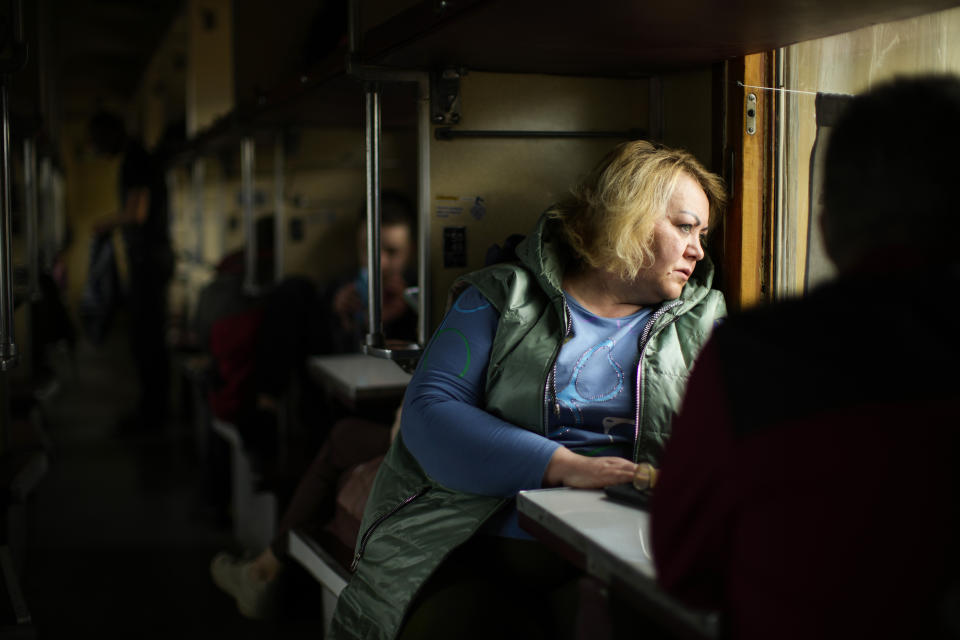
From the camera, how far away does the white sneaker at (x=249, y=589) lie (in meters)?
2.35

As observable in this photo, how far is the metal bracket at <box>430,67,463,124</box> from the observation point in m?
1.96

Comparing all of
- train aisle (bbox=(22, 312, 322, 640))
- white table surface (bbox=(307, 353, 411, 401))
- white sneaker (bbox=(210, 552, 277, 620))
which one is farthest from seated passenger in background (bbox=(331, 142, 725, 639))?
train aisle (bbox=(22, 312, 322, 640))

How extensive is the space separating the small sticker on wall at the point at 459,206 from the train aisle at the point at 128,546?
1270 millimetres

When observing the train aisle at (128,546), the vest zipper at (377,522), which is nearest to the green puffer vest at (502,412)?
the vest zipper at (377,522)

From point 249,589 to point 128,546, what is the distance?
104 centimetres

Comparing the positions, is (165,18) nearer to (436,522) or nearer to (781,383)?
(436,522)

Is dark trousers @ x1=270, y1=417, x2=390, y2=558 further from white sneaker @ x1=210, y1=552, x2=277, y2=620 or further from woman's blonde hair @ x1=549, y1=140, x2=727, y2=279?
woman's blonde hair @ x1=549, y1=140, x2=727, y2=279

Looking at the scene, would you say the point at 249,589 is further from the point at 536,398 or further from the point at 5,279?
the point at 536,398

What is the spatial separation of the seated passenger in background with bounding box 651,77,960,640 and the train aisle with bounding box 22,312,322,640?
1.94 meters

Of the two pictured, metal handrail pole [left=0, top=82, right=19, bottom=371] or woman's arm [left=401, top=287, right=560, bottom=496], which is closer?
woman's arm [left=401, top=287, right=560, bottom=496]

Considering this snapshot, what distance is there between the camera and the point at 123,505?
367cm

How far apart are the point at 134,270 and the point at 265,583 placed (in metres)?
2.81

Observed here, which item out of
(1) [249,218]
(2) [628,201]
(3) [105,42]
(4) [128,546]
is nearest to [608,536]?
(2) [628,201]

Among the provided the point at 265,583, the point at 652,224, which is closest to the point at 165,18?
the point at 265,583
